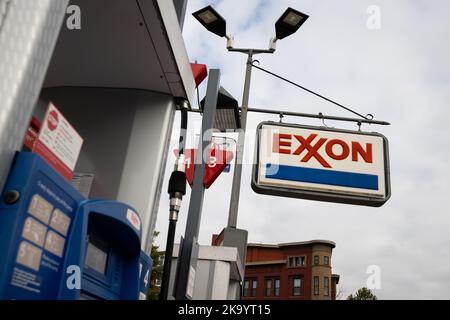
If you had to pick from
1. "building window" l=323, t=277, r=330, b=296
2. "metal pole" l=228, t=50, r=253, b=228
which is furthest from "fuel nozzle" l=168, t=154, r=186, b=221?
"building window" l=323, t=277, r=330, b=296

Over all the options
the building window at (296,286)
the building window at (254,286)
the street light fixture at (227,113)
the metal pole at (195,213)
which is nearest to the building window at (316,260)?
the building window at (296,286)

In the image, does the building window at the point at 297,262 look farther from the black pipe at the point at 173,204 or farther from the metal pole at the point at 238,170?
the black pipe at the point at 173,204

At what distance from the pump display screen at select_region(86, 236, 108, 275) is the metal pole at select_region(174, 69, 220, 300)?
22.0 inches

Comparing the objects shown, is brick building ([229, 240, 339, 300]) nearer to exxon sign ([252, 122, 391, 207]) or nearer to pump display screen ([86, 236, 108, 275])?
exxon sign ([252, 122, 391, 207])

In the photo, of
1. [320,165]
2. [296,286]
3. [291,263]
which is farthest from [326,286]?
[320,165]

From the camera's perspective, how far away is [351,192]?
560cm

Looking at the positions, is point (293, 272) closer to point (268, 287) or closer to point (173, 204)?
point (268, 287)

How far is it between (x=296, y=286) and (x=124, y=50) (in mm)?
55171

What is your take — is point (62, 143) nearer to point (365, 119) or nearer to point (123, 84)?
point (123, 84)

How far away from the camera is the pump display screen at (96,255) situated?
2.04 meters

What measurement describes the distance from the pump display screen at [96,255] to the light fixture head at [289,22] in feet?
21.0

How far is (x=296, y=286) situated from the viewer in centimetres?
5484

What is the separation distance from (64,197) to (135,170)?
1301 mm
